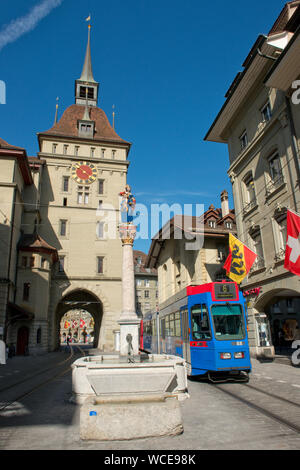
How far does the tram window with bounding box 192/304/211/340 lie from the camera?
37.9ft

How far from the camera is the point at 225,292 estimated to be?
11680mm

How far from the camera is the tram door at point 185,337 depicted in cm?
1276

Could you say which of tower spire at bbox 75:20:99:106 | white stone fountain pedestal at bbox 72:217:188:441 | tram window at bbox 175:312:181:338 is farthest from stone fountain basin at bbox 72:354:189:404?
tower spire at bbox 75:20:99:106

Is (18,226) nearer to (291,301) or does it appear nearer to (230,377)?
(230,377)

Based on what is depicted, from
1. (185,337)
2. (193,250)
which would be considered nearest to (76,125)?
(193,250)

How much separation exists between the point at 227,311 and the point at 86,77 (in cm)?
5183

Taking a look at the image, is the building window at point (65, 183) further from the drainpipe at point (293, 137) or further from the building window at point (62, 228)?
the drainpipe at point (293, 137)

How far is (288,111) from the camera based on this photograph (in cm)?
1730

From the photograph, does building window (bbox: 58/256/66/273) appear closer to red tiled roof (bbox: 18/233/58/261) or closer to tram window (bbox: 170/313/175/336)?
red tiled roof (bbox: 18/233/58/261)

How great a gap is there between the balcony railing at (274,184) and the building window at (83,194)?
88.0ft

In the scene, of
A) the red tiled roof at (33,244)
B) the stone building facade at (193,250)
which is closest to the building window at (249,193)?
the stone building facade at (193,250)

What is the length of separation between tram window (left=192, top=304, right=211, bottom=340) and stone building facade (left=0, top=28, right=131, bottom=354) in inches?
806

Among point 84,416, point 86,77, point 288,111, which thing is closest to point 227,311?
point 84,416
